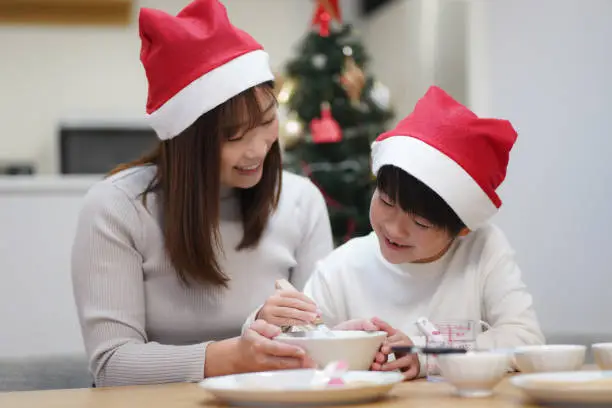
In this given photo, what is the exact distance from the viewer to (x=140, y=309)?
1.72 meters

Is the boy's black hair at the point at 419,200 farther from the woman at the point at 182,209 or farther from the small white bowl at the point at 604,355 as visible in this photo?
the small white bowl at the point at 604,355

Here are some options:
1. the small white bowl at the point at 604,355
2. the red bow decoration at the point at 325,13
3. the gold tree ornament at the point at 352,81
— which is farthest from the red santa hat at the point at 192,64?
the gold tree ornament at the point at 352,81

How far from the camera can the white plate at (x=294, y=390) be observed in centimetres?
99

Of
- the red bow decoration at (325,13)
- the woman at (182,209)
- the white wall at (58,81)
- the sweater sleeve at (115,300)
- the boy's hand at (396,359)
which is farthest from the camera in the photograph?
the white wall at (58,81)

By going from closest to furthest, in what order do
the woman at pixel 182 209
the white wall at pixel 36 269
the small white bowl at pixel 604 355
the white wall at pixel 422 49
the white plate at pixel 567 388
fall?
1. the white plate at pixel 567 388
2. the small white bowl at pixel 604 355
3. the woman at pixel 182 209
4. the white wall at pixel 36 269
5. the white wall at pixel 422 49

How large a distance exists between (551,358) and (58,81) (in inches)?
226

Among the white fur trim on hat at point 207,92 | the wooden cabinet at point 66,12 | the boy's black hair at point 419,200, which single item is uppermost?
the wooden cabinet at point 66,12

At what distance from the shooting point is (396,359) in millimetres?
1396

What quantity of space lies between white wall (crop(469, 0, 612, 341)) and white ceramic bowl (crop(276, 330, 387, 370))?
1.87 meters

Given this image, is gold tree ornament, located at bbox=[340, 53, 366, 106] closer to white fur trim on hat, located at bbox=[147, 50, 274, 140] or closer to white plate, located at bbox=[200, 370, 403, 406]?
white fur trim on hat, located at bbox=[147, 50, 274, 140]

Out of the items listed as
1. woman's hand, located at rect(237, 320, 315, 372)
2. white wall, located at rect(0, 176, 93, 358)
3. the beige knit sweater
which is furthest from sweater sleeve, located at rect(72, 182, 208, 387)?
white wall, located at rect(0, 176, 93, 358)

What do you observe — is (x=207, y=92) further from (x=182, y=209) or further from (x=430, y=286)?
(x=430, y=286)

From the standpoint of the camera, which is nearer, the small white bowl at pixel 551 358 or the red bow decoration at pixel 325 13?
the small white bowl at pixel 551 358

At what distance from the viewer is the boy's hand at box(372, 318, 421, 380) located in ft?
4.41
